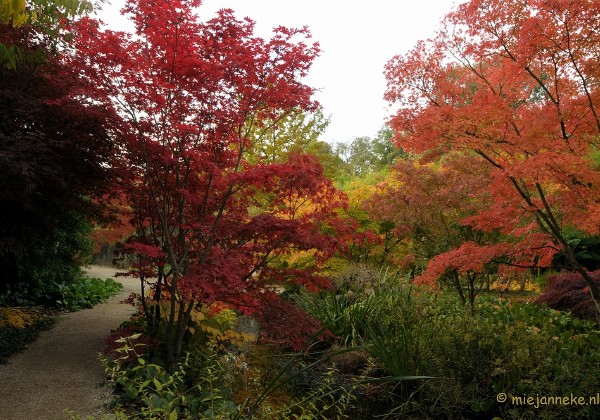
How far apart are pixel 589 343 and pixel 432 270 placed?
199 cm

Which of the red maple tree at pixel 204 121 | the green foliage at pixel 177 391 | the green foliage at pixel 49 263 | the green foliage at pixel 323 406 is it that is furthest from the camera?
the green foliage at pixel 49 263

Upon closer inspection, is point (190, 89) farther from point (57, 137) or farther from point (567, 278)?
point (567, 278)

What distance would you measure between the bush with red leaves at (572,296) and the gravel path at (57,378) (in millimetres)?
7587

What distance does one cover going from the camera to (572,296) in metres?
8.18

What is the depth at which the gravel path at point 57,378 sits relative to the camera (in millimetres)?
4479

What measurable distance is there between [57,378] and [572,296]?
27.5 feet

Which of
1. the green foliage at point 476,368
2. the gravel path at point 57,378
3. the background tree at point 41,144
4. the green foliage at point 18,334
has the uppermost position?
the background tree at point 41,144

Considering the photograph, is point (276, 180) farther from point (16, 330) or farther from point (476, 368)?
point (16, 330)

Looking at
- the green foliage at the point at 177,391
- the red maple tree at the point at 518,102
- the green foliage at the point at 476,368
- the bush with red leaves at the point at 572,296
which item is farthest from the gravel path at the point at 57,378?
the bush with red leaves at the point at 572,296

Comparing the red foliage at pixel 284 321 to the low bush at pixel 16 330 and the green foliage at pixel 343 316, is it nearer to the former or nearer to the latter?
the green foliage at pixel 343 316

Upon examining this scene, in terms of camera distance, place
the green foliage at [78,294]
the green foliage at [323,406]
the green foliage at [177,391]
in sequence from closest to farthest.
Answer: the green foliage at [323,406] < the green foliage at [177,391] < the green foliage at [78,294]

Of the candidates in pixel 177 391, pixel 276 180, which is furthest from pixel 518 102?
pixel 177 391

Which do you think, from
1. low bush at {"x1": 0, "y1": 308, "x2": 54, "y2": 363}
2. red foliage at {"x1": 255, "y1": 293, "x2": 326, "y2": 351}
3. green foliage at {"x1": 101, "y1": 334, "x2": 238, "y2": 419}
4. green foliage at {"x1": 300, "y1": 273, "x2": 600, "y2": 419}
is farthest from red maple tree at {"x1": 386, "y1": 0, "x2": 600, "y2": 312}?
low bush at {"x1": 0, "y1": 308, "x2": 54, "y2": 363}

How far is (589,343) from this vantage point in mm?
5383
